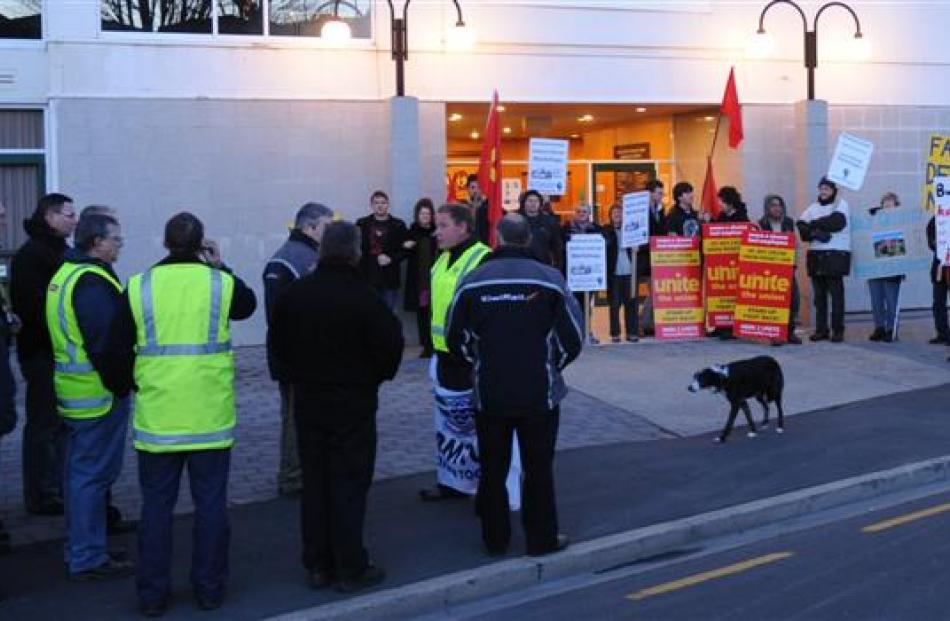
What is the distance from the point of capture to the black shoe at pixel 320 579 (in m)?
6.52

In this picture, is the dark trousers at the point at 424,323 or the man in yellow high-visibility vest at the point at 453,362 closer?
the man in yellow high-visibility vest at the point at 453,362

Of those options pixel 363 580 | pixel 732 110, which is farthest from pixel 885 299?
pixel 363 580

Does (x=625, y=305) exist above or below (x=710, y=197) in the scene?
below

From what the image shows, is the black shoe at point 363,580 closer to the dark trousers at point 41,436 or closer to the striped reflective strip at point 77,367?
the striped reflective strip at point 77,367

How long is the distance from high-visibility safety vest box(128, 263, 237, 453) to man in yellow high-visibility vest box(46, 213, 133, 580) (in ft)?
1.54

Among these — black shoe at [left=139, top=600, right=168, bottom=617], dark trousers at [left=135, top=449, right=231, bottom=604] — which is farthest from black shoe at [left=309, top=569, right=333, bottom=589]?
black shoe at [left=139, top=600, right=168, bottom=617]

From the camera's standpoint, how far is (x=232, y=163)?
15.6m

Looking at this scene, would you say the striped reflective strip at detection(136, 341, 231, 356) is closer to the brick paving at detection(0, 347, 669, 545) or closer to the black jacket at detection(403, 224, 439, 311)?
the brick paving at detection(0, 347, 669, 545)

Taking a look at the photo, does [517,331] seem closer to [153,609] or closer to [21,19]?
[153,609]

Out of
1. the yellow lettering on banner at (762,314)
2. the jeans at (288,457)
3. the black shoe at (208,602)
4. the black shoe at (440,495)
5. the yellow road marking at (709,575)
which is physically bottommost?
the yellow road marking at (709,575)

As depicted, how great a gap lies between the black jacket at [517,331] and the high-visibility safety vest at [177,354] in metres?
1.44

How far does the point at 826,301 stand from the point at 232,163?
7786 mm

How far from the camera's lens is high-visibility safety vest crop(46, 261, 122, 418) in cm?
661

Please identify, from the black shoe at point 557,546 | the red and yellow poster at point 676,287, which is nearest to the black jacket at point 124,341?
the black shoe at point 557,546
